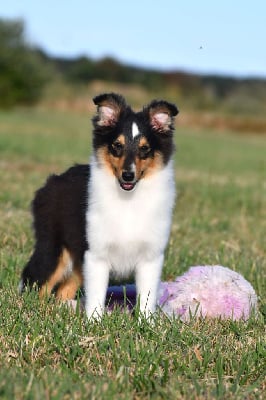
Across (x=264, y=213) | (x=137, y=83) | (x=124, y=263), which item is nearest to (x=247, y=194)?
(x=264, y=213)

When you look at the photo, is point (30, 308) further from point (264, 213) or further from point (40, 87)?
point (40, 87)

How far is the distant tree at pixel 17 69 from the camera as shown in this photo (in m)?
58.4

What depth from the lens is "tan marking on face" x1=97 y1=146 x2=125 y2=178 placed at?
5.07 meters

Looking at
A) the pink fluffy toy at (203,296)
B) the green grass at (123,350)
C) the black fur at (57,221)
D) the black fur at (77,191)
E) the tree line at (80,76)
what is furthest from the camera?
→ the tree line at (80,76)

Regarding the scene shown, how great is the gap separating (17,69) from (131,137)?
5634 cm

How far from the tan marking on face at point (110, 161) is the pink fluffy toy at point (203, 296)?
90 cm

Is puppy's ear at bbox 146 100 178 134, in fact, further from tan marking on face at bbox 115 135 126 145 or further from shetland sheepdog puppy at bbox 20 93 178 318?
tan marking on face at bbox 115 135 126 145

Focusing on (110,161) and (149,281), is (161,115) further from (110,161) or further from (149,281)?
(149,281)

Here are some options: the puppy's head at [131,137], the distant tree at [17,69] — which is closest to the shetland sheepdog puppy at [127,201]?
the puppy's head at [131,137]

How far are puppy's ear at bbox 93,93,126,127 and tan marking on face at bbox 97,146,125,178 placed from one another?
0.22 m

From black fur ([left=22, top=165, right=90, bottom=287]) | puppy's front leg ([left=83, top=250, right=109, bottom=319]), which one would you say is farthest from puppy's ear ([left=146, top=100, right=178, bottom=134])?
puppy's front leg ([left=83, top=250, right=109, bottom=319])

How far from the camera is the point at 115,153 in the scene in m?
5.10

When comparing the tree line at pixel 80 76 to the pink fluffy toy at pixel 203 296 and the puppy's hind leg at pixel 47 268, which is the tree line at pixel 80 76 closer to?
the puppy's hind leg at pixel 47 268

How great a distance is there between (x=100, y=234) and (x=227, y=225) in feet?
19.2
